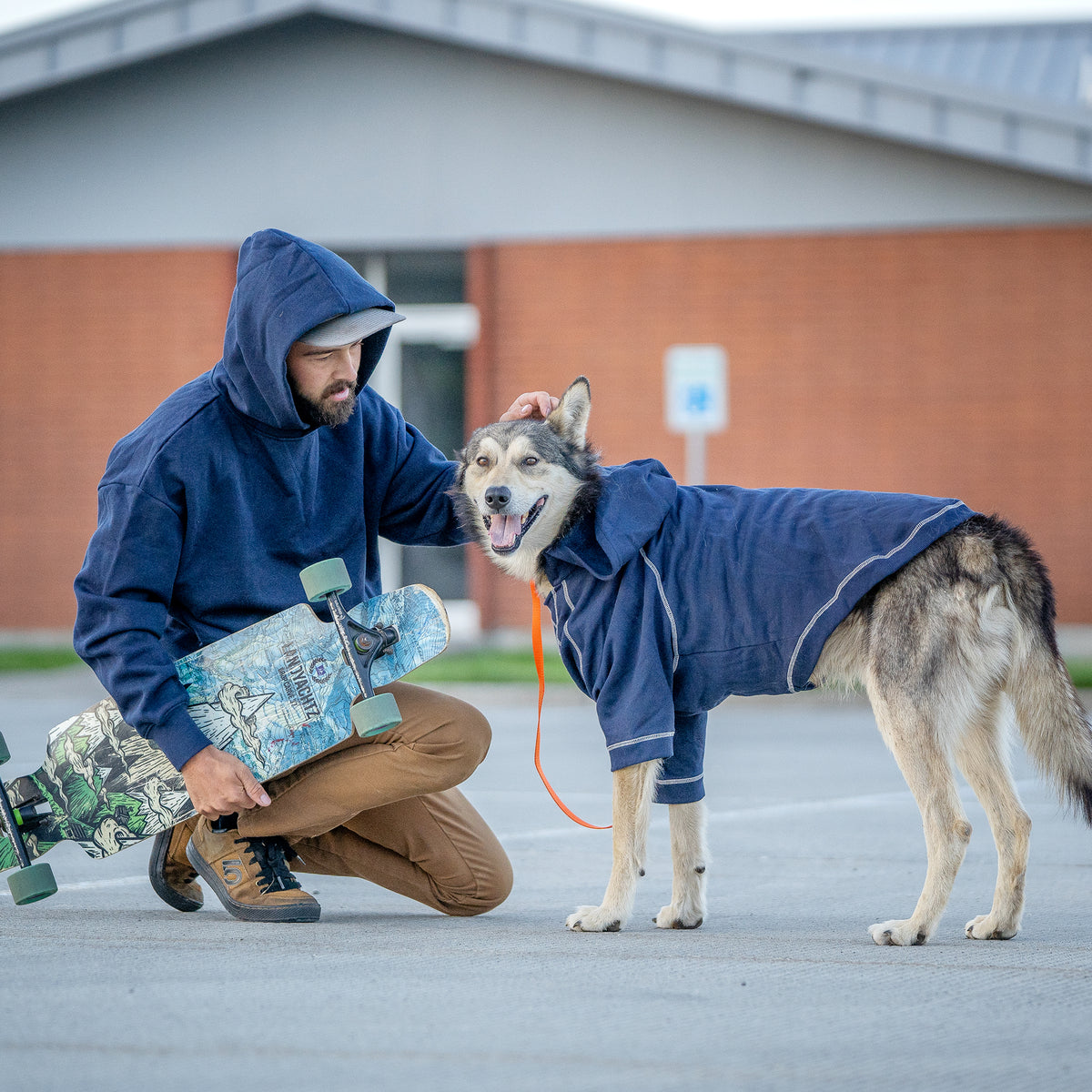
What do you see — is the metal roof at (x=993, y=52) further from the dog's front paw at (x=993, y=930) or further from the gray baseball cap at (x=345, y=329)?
the dog's front paw at (x=993, y=930)

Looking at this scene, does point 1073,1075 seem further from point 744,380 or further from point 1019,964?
point 744,380

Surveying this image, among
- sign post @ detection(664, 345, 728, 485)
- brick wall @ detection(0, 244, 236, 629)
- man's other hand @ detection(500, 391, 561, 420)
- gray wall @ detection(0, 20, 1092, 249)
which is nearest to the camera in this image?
man's other hand @ detection(500, 391, 561, 420)

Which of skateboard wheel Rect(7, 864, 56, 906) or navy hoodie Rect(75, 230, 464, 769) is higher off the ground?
navy hoodie Rect(75, 230, 464, 769)

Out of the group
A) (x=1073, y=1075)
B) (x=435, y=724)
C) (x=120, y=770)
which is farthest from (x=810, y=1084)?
(x=120, y=770)

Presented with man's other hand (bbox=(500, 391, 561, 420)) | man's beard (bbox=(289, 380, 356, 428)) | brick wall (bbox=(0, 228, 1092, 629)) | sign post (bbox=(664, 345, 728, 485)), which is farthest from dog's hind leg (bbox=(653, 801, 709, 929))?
brick wall (bbox=(0, 228, 1092, 629))

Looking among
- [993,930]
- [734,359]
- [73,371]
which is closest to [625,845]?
[993,930]

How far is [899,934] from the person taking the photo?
4.02 metres

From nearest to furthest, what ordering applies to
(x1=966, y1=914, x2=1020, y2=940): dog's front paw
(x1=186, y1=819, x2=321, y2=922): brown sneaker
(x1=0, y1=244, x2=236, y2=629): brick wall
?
1. (x1=966, y1=914, x2=1020, y2=940): dog's front paw
2. (x1=186, y1=819, x2=321, y2=922): brown sneaker
3. (x1=0, y1=244, x2=236, y2=629): brick wall

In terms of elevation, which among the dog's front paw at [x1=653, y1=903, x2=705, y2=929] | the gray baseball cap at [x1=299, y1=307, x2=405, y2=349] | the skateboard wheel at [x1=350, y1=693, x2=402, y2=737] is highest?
the gray baseball cap at [x1=299, y1=307, x2=405, y2=349]

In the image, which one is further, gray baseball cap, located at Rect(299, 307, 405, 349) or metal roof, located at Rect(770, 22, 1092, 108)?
metal roof, located at Rect(770, 22, 1092, 108)

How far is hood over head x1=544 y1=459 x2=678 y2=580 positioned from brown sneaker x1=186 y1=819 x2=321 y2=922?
1.32 meters

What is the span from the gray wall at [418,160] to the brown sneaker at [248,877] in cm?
1177

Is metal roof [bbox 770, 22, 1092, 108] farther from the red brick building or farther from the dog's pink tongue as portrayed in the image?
the dog's pink tongue

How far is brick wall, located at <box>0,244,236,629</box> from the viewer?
15.7 m
